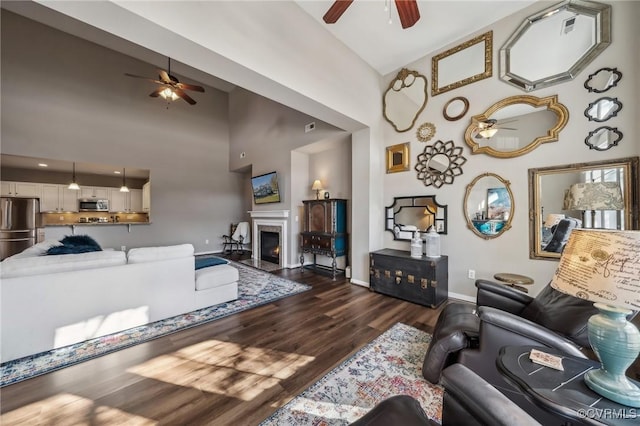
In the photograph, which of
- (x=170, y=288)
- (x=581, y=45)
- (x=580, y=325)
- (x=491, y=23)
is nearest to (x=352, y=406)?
(x=580, y=325)

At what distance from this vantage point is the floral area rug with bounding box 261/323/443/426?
4.56 feet

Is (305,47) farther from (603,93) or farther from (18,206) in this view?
(18,206)

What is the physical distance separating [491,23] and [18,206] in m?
9.05

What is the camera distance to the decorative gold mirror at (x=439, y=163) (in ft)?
10.6

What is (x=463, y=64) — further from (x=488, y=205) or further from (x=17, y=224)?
(x=17, y=224)

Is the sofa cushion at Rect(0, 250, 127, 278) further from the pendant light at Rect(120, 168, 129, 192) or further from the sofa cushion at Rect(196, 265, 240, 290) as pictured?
the pendant light at Rect(120, 168, 129, 192)

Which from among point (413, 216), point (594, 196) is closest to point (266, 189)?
point (413, 216)

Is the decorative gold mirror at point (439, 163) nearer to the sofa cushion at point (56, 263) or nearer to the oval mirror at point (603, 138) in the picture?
the oval mirror at point (603, 138)

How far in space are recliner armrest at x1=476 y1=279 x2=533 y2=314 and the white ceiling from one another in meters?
3.06

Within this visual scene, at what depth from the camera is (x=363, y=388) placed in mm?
1607

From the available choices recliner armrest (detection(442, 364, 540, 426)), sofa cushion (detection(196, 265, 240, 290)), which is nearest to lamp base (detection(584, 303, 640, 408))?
recliner armrest (detection(442, 364, 540, 426))

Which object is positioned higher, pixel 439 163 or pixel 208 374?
pixel 439 163

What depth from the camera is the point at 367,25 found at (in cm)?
306

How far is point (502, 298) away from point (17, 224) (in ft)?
27.7
